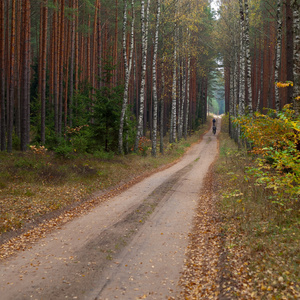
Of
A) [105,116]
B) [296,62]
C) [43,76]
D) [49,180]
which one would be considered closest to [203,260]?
[296,62]

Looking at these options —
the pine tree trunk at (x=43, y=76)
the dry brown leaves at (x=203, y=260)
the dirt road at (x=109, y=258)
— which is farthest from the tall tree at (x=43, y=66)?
the dry brown leaves at (x=203, y=260)

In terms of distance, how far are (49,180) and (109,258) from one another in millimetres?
6670

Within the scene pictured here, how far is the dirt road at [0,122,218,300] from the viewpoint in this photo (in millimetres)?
4930

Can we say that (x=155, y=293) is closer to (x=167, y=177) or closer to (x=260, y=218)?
(x=260, y=218)

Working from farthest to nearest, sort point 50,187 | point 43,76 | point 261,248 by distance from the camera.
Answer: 1. point 43,76
2. point 50,187
3. point 261,248

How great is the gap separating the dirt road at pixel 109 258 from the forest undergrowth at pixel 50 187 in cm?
75

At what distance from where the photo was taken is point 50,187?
1127cm

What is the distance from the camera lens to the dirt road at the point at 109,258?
16.2 ft

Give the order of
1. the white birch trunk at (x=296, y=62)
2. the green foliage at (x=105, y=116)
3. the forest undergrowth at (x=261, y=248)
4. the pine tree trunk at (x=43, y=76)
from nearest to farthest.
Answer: the forest undergrowth at (x=261, y=248)
the white birch trunk at (x=296, y=62)
the green foliage at (x=105, y=116)
the pine tree trunk at (x=43, y=76)

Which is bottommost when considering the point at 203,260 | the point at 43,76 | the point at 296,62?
the point at 203,260

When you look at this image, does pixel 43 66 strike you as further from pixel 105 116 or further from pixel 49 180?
pixel 49 180

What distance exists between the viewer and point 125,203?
10.5 meters

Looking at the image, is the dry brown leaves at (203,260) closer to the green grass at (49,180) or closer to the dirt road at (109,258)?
the dirt road at (109,258)

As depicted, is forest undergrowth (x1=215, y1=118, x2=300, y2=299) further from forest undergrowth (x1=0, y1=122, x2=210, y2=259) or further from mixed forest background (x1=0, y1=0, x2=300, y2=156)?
forest undergrowth (x1=0, y1=122, x2=210, y2=259)
